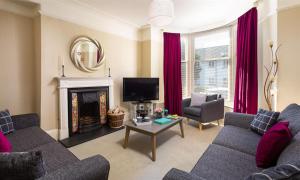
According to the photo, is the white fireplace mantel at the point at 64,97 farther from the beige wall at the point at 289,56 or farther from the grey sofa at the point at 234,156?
the beige wall at the point at 289,56

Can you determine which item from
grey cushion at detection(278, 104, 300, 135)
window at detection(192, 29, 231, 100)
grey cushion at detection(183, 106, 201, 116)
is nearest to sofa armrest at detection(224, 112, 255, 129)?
grey cushion at detection(278, 104, 300, 135)

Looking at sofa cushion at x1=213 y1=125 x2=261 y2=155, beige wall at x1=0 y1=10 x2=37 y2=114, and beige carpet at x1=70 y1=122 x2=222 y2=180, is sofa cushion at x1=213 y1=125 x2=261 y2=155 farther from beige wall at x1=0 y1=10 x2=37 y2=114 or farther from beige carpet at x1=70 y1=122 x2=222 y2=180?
beige wall at x1=0 y1=10 x2=37 y2=114

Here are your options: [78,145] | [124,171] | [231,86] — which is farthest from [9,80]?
[231,86]

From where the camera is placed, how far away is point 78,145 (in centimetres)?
278

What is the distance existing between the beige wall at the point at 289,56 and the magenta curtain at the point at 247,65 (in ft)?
2.10

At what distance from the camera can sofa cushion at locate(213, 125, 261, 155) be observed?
1.70 meters

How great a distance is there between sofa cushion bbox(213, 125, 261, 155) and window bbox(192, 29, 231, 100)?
7.19 ft

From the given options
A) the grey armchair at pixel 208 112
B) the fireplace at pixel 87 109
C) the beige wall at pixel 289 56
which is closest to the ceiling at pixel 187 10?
the beige wall at pixel 289 56

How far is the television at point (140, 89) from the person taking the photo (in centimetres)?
404

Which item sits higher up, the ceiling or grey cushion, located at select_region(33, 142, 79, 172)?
the ceiling

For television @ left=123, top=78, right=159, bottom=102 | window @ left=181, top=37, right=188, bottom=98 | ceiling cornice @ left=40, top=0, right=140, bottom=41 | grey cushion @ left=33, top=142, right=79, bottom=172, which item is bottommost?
grey cushion @ left=33, top=142, right=79, bottom=172

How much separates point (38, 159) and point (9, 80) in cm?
256

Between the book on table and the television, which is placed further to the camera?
the television

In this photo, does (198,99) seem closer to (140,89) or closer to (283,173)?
(140,89)
